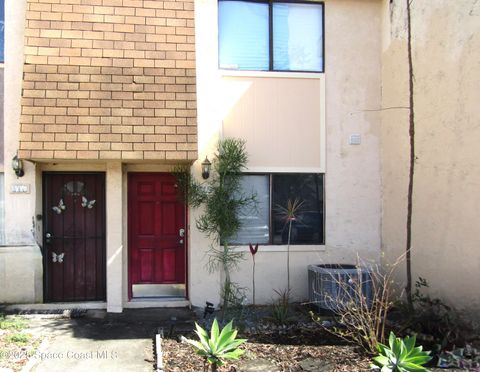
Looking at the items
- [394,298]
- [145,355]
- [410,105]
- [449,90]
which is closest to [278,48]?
[410,105]

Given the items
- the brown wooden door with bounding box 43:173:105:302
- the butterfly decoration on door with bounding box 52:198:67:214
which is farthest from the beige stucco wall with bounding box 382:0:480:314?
the butterfly decoration on door with bounding box 52:198:67:214

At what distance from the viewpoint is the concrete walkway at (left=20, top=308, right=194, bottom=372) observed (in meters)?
5.44

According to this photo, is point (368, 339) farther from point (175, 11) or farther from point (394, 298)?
point (175, 11)

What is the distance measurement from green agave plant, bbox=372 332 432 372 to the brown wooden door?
486 cm

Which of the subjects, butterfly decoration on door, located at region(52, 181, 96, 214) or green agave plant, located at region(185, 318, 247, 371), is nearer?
green agave plant, located at region(185, 318, 247, 371)

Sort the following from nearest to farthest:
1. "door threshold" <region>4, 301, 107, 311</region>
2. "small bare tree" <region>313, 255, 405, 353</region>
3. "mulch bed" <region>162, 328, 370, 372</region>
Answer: "mulch bed" <region>162, 328, 370, 372</region>
"small bare tree" <region>313, 255, 405, 353</region>
"door threshold" <region>4, 301, 107, 311</region>

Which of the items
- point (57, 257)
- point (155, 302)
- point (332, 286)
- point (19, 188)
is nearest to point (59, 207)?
point (19, 188)

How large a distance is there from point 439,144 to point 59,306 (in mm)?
6249

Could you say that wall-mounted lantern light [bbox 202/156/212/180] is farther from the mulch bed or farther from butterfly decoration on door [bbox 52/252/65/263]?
butterfly decoration on door [bbox 52/252/65/263]

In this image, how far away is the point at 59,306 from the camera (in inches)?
293

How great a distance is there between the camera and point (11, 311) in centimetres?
714

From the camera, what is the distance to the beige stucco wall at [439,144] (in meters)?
6.28

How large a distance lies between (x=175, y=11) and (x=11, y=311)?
519 centimetres

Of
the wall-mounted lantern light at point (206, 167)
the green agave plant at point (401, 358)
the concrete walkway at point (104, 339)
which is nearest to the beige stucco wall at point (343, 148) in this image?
the wall-mounted lantern light at point (206, 167)
